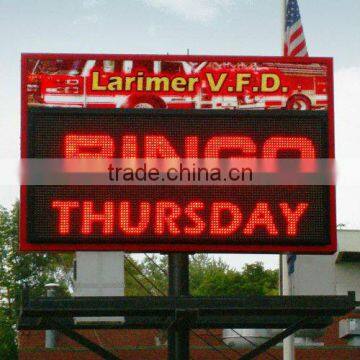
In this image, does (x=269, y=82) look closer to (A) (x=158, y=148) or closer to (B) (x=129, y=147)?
(A) (x=158, y=148)

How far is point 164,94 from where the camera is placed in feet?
35.3

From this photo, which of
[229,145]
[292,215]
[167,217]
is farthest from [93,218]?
[292,215]

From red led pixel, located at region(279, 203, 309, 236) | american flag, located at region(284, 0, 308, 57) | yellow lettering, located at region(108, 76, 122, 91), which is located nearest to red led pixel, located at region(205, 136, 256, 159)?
red led pixel, located at region(279, 203, 309, 236)

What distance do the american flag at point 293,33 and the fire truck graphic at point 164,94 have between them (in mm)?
6900

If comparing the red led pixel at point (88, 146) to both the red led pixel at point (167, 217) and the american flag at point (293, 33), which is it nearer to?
the red led pixel at point (167, 217)

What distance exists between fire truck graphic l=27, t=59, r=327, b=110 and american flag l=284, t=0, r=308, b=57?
6900mm

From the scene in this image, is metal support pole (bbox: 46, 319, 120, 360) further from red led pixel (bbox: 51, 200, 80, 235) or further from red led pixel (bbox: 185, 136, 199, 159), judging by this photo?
red led pixel (bbox: 185, 136, 199, 159)

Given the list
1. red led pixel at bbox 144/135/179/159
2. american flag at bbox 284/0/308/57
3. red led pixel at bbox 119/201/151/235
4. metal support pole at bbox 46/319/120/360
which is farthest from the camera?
american flag at bbox 284/0/308/57

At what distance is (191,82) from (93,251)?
2131mm

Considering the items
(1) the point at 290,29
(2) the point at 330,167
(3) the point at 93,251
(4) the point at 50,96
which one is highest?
(1) the point at 290,29

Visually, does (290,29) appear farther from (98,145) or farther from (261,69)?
(98,145)

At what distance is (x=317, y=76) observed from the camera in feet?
36.0

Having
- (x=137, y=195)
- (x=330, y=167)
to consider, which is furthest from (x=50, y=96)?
(x=330, y=167)

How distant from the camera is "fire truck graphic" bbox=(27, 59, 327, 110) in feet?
35.0
